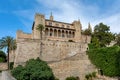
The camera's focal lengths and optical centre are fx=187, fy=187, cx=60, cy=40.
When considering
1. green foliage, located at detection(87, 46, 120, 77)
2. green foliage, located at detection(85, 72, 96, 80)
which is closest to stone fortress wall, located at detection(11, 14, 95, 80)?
green foliage, located at detection(85, 72, 96, 80)

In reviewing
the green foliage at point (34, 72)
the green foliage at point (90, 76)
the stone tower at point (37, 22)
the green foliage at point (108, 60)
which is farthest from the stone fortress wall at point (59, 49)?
the green foliage at point (34, 72)

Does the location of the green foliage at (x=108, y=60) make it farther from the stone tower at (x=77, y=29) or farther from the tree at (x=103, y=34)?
the stone tower at (x=77, y=29)

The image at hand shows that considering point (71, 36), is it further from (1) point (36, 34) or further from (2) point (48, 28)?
(1) point (36, 34)

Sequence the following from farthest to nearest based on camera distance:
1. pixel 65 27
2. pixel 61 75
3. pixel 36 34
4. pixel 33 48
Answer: pixel 65 27 → pixel 36 34 → pixel 33 48 → pixel 61 75

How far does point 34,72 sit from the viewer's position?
3195cm

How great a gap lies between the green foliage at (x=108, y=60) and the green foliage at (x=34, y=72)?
8.57 metres

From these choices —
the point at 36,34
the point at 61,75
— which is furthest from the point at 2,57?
the point at 61,75

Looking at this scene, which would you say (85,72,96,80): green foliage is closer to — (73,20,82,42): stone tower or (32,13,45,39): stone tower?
(32,13,45,39): stone tower

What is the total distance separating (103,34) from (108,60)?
22.6m

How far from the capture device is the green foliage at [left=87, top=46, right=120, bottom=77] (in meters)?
30.9

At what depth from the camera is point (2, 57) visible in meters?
55.7

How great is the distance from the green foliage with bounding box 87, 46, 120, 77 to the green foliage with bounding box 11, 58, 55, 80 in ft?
28.1

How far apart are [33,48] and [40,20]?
14435 millimetres

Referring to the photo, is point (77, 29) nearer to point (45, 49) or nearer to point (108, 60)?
point (45, 49)
